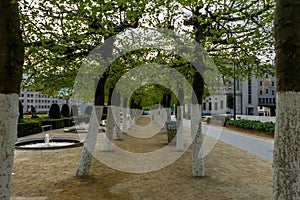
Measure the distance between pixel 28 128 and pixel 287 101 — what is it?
2124cm

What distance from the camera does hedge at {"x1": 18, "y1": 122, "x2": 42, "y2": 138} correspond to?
772 inches

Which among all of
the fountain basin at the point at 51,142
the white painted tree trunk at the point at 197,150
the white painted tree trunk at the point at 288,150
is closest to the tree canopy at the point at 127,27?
the white painted tree trunk at the point at 197,150

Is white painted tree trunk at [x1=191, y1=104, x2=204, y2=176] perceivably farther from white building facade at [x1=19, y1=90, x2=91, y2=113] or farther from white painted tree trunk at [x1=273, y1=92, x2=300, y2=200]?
white building facade at [x1=19, y1=90, x2=91, y2=113]

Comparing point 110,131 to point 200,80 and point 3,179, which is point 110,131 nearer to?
point 200,80

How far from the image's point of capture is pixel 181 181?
7676 mm

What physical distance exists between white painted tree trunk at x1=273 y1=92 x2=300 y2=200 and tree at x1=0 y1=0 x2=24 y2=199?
11.4 ft

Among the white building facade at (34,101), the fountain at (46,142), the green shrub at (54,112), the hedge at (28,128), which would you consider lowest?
the fountain at (46,142)

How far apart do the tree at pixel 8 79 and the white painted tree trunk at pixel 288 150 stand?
347 cm

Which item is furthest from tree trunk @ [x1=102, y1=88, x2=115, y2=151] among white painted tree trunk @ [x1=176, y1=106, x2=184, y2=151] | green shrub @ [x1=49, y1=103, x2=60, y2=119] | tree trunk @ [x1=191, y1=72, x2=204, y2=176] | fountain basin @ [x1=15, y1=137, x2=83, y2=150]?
green shrub @ [x1=49, y1=103, x2=60, y2=119]

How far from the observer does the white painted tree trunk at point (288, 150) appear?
3.16 m

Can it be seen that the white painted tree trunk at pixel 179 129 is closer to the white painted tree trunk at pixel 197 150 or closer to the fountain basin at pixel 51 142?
the white painted tree trunk at pixel 197 150

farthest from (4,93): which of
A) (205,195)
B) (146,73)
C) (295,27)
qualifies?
(146,73)

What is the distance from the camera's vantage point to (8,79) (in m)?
3.20

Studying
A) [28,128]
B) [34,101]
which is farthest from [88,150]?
[34,101]
